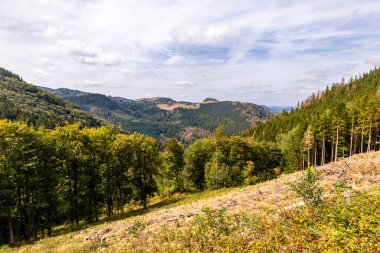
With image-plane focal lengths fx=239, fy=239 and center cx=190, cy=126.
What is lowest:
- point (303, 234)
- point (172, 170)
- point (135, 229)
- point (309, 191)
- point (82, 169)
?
point (172, 170)

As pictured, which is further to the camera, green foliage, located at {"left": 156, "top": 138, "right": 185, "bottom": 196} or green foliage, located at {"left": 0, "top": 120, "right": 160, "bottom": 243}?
green foliage, located at {"left": 156, "top": 138, "right": 185, "bottom": 196}

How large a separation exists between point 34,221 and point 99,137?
14.6 m

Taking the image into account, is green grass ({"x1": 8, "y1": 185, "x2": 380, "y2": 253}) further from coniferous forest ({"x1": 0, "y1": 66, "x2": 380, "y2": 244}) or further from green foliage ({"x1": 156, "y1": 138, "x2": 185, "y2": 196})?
green foliage ({"x1": 156, "y1": 138, "x2": 185, "y2": 196})

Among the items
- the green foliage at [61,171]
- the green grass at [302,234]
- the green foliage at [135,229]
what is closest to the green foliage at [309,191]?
the green grass at [302,234]

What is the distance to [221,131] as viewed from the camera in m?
62.9

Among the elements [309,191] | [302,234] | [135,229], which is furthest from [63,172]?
[302,234]

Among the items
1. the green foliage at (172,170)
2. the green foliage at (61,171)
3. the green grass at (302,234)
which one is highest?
the green grass at (302,234)

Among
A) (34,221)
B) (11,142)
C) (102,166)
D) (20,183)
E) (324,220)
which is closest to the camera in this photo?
(324,220)

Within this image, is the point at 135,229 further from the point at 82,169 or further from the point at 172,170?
the point at 172,170

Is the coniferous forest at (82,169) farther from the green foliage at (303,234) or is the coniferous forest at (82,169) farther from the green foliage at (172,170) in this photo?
the green foliage at (303,234)

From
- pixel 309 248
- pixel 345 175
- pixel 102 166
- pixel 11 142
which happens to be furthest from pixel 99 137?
pixel 309 248

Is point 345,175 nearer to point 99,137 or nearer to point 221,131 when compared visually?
point 99,137

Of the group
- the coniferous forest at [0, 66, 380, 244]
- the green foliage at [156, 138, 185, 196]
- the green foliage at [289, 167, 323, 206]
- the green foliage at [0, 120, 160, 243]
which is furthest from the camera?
the green foliage at [156, 138, 185, 196]

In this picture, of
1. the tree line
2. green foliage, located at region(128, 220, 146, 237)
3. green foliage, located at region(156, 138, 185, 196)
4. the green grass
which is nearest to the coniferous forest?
the tree line
